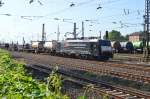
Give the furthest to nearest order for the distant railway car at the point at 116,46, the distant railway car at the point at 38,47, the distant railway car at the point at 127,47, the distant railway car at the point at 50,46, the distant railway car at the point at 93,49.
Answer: the distant railway car at the point at 38,47 < the distant railway car at the point at 127,47 < the distant railway car at the point at 116,46 < the distant railway car at the point at 50,46 < the distant railway car at the point at 93,49

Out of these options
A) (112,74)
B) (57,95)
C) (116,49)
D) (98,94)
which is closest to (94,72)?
(112,74)

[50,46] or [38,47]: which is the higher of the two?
[50,46]

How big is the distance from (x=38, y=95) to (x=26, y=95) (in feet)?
0.62

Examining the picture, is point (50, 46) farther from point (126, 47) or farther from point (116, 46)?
point (126, 47)

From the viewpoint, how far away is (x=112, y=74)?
26.6 metres

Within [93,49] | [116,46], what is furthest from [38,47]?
[93,49]

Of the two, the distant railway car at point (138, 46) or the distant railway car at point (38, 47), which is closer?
the distant railway car at point (138, 46)

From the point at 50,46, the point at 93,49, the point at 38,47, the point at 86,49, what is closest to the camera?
the point at 93,49

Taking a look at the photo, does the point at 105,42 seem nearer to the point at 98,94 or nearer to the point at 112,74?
the point at 112,74

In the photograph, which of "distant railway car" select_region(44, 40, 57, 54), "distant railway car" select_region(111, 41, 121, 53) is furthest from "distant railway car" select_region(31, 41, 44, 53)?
"distant railway car" select_region(111, 41, 121, 53)

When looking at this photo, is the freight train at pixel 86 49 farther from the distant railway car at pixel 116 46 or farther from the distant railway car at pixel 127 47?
the distant railway car at pixel 127 47

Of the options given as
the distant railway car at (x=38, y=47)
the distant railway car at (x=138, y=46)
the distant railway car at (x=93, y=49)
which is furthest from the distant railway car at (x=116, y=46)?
the distant railway car at (x=93, y=49)

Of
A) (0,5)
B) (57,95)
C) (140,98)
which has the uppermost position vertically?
(0,5)

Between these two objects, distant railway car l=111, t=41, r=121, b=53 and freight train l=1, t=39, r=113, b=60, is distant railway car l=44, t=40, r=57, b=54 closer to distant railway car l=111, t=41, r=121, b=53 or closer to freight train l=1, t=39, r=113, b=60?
freight train l=1, t=39, r=113, b=60
